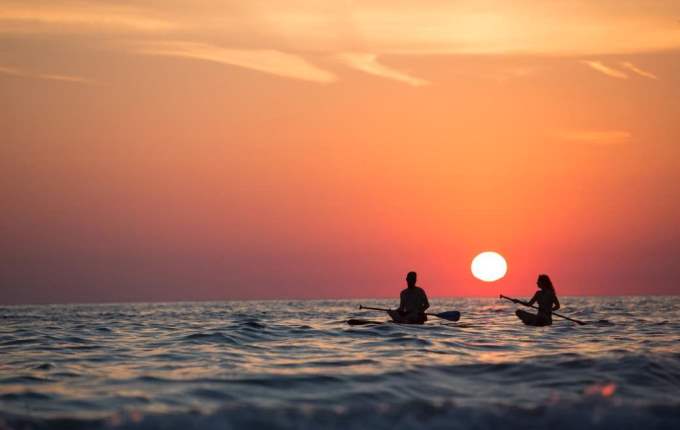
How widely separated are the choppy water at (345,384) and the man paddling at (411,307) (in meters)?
4.81

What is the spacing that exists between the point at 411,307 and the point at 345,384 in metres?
13.9

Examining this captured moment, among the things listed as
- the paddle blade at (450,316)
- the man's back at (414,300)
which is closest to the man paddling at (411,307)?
the man's back at (414,300)

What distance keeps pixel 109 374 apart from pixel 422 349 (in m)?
8.08

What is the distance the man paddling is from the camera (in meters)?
27.3

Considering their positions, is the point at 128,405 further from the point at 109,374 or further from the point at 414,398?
the point at 414,398

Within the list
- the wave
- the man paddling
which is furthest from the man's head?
the wave

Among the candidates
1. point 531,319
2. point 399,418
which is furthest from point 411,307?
point 399,418

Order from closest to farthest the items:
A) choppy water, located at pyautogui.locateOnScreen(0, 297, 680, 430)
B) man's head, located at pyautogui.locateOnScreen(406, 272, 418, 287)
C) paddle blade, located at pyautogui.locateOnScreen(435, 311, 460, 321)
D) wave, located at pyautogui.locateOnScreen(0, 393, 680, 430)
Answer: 1. wave, located at pyautogui.locateOnScreen(0, 393, 680, 430)
2. choppy water, located at pyautogui.locateOnScreen(0, 297, 680, 430)
3. man's head, located at pyautogui.locateOnScreen(406, 272, 418, 287)
4. paddle blade, located at pyautogui.locateOnScreen(435, 311, 460, 321)

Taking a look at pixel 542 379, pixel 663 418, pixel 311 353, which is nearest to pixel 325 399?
pixel 542 379

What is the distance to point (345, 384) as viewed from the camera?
45.8 feet

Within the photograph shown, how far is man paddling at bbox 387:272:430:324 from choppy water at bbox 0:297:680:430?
481cm

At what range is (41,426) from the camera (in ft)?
35.7

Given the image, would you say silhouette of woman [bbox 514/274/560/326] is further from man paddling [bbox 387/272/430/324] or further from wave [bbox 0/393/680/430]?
wave [bbox 0/393/680/430]

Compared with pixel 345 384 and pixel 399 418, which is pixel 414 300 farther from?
pixel 399 418
